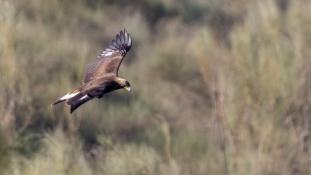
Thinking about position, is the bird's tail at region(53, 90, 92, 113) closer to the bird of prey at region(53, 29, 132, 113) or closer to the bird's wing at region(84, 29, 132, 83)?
the bird of prey at region(53, 29, 132, 113)

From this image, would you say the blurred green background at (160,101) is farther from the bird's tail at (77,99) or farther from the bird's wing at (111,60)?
the bird's tail at (77,99)

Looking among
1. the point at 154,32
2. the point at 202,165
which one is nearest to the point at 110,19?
the point at 154,32

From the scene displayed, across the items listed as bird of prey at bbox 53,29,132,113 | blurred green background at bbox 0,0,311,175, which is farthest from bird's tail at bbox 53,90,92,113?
blurred green background at bbox 0,0,311,175

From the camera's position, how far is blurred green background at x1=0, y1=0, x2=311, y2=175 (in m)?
8.69

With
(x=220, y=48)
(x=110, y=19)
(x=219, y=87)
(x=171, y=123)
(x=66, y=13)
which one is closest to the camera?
(x=219, y=87)

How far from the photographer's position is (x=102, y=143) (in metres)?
8.84

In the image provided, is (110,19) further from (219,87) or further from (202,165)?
(202,165)

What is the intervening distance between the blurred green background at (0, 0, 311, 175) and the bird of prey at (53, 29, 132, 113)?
0.80m

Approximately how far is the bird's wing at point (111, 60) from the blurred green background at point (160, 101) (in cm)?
78

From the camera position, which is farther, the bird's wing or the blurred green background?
the blurred green background

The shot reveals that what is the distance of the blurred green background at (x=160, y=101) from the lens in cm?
869

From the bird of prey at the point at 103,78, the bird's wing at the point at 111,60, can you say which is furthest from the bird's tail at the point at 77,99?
the bird's wing at the point at 111,60

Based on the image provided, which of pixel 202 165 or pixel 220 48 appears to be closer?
pixel 202 165

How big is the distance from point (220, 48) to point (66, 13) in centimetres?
219
